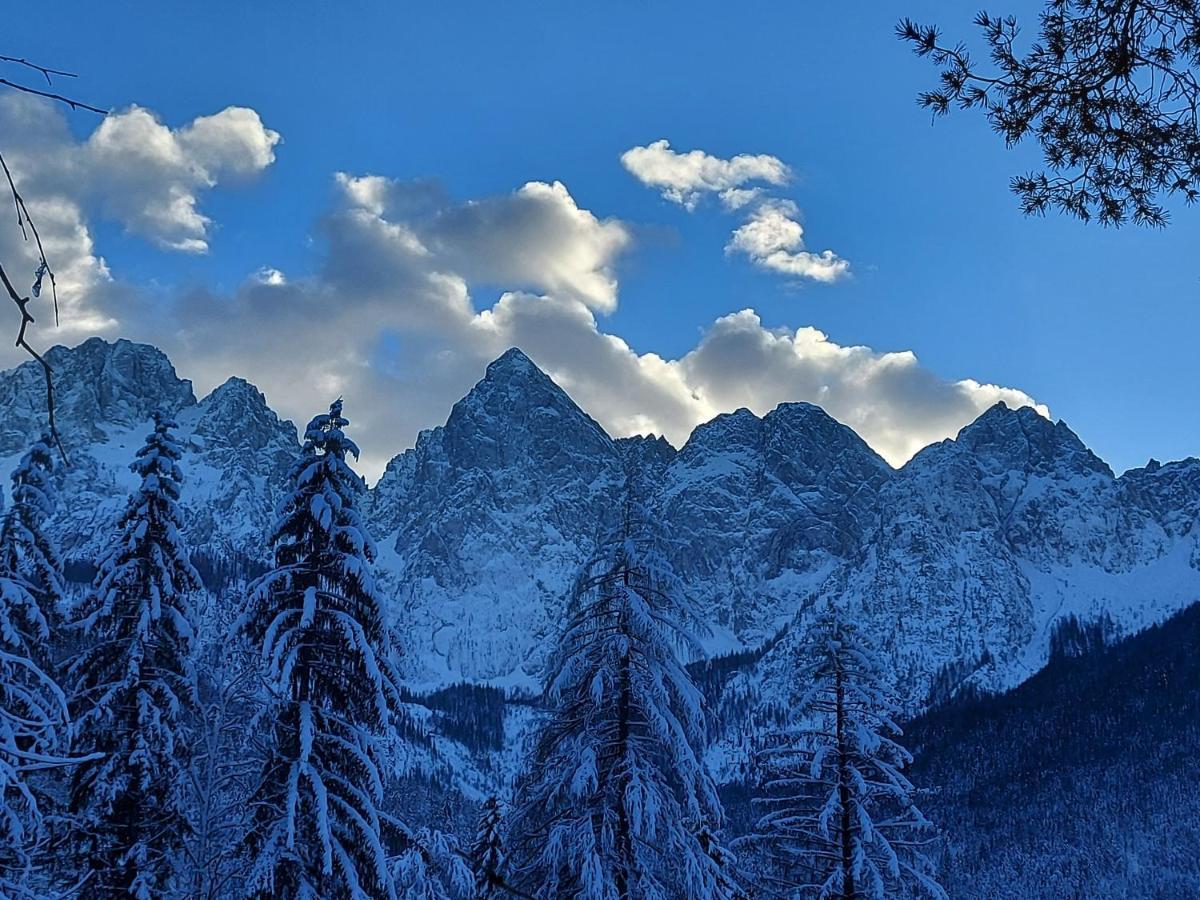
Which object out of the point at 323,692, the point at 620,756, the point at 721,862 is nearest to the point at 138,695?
the point at 323,692

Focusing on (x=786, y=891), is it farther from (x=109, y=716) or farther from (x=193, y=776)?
(x=109, y=716)

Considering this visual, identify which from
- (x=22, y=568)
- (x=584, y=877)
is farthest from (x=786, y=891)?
(x=22, y=568)

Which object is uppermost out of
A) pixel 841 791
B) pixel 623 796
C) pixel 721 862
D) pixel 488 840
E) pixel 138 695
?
pixel 138 695

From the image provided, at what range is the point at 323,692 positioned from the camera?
581 inches

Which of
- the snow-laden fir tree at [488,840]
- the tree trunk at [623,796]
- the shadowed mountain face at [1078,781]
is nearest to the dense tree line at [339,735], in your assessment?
the tree trunk at [623,796]

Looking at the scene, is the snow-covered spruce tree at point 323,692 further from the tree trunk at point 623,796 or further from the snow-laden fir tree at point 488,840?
the snow-laden fir tree at point 488,840

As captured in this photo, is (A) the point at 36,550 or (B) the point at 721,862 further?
(B) the point at 721,862

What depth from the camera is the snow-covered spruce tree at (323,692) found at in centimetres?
1349

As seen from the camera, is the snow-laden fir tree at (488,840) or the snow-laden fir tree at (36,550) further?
the snow-laden fir tree at (488,840)

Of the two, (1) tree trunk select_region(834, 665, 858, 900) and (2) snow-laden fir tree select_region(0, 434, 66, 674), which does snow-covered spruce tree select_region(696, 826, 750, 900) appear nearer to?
(1) tree trunk select_region(834, 665, 858, 900)

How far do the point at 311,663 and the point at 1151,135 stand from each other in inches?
484

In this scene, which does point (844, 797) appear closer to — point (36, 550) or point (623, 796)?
point (623, 796)

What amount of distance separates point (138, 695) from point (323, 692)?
3.55 metres

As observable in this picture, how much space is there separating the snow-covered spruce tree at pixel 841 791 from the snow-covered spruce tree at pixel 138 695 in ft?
31.4
